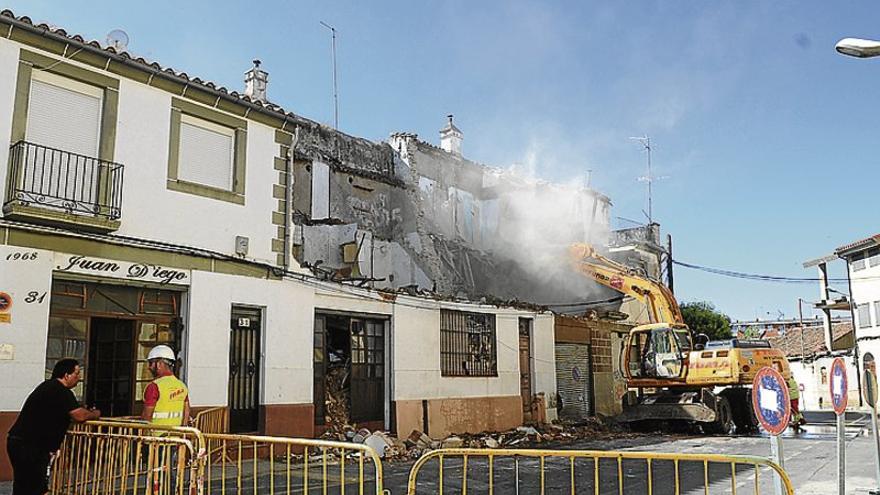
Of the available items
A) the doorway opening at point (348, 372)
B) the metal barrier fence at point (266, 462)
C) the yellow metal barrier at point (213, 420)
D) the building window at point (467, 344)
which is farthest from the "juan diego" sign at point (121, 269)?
the building window at point (467, 344)

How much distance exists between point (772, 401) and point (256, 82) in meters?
14.3

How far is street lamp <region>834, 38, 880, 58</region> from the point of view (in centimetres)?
788

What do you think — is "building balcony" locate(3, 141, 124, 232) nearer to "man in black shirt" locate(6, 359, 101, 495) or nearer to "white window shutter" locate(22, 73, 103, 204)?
"white window shutter" locate(22, 73, 103, 204)

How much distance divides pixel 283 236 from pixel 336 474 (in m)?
4.99

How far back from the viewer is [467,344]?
17.9 metres

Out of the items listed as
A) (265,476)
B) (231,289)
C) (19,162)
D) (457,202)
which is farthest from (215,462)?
(457,202)

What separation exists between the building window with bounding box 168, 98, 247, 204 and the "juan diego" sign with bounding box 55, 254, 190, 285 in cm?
144

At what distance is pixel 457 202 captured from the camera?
2286 cm

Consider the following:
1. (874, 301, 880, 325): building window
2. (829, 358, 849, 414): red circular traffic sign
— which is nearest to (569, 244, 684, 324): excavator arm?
(829, 358, 849, 414): red circular traffic sign

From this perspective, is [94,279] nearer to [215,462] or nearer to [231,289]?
[231,289]

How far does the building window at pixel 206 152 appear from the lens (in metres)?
12.7

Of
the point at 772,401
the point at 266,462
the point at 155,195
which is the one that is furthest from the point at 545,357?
the point at 772,401

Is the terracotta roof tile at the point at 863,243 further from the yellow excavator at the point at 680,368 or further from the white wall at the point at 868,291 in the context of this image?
the yellow excavator at the point at 680,368

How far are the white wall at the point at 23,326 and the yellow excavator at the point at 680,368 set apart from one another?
561 inches
